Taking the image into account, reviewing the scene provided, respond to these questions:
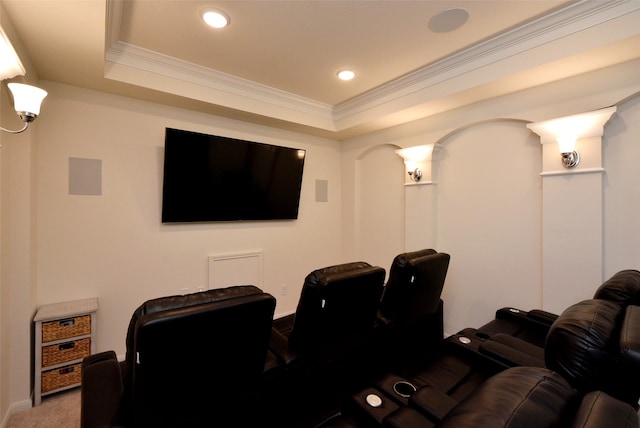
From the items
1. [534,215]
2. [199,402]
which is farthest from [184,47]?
[534,215]

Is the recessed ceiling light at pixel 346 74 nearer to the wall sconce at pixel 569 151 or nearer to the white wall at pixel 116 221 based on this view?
the white wall at pixel 116 221

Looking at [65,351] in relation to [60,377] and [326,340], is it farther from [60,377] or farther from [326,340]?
[326,340]

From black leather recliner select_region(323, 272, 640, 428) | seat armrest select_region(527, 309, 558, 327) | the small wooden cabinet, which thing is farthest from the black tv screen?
seat armrest select_region(527, 309, 558, 327)

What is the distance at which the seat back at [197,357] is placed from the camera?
3.55 ft

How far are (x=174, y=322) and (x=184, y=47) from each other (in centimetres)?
236

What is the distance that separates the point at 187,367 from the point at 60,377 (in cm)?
193

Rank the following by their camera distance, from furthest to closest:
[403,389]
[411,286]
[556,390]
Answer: [411,286] → [403,389] → [556,390]

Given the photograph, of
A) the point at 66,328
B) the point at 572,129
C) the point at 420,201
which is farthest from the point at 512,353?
the point at 66,328

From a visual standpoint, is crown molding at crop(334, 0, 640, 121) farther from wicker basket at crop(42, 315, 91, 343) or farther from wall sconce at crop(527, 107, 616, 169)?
wicker basket at crop(42, 315, 91, 343)

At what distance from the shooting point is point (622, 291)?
1.52 metres

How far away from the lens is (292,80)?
3016mm

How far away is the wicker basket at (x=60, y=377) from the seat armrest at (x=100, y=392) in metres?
1.19

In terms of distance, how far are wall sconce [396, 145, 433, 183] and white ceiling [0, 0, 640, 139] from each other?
0.41 meters

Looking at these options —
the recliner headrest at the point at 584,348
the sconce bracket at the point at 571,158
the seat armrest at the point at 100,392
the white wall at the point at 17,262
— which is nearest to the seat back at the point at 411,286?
the recliner headrest at the point at 584,348
